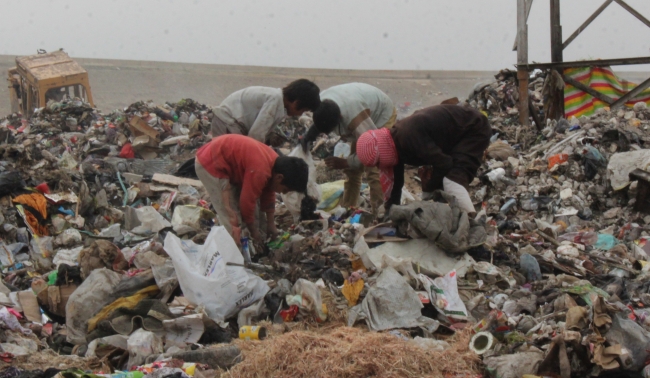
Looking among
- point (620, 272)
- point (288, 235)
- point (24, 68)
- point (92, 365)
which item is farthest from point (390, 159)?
point (24, 68)

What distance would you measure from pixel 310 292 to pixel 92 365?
1.28 meters

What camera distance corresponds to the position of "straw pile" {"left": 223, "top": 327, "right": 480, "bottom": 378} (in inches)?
127

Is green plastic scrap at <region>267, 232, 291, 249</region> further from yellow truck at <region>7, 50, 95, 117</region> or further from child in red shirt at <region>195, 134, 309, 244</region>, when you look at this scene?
yellow truck at <region>7, 50, 95, 117</region>

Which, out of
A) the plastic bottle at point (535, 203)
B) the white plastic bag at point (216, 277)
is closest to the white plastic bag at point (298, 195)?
the white plastic bag at point (216, 277)

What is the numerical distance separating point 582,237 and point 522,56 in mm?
3775

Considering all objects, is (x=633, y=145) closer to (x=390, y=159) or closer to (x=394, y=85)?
(x=390, y=159)

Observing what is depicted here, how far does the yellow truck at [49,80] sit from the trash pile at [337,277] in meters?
4.55

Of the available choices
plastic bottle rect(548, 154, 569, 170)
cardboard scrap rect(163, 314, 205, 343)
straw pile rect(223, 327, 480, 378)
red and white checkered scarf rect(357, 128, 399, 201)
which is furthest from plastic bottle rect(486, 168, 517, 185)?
cardboard scrap rect(163, 314, 205, 343)

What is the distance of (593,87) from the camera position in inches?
355

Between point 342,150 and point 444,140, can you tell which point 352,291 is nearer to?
point 444,140

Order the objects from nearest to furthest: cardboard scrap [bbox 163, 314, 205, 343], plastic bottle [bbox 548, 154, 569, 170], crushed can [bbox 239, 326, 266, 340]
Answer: crushed can [bbox 239, 326, 266, 340], cardboard scrap [bbox 163, 314, 205, 343], plastic bottle [bbox 548, 154, 569, 170]

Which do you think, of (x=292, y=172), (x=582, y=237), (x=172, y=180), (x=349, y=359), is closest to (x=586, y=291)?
(x=582, y=237)

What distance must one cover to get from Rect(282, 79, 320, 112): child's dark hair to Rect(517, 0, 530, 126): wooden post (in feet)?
13.4

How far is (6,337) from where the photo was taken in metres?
3.85
